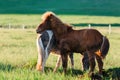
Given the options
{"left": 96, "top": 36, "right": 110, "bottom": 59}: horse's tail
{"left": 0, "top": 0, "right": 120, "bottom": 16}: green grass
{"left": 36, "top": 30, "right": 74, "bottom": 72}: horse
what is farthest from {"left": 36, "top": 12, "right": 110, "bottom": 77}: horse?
{"left": 0, "top": 0, "right": 120, "bottom": 16}: green grass

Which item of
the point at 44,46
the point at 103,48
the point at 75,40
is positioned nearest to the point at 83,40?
the point at 75,40

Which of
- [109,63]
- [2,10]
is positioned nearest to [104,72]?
[109,63]

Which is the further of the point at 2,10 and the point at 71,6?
the point at 71,6

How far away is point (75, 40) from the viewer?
12742 millimetres

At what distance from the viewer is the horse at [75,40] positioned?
1269 centimetres

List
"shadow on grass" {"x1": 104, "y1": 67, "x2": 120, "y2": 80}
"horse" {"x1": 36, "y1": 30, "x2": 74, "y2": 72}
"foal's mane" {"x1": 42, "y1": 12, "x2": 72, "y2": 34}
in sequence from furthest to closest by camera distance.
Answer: "horse" {"x1": 36, "y1": 30, "x2": 74, "y2": 72} → "foal's mane" {"x1": 42, "y1": 12, "x2": 72, "y2": 34} → "shadow on grass" {"x1": 104, "y1": 67, "x2": 120, "y2": 80}

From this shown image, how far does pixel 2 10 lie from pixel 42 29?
113 m

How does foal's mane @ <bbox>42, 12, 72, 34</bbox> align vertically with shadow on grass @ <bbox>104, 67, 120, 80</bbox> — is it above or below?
above

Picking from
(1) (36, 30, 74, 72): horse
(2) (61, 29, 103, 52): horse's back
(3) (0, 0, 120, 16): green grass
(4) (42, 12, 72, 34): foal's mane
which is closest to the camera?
(2) (61, 29, 103, 52): horse's back

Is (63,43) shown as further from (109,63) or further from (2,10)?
(2,10)

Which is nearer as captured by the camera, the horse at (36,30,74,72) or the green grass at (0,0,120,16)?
the horse at (36,30,74,72)

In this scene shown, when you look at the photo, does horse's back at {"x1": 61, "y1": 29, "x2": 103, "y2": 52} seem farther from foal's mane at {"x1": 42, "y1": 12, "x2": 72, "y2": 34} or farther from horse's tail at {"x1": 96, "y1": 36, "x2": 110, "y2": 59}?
foal's mane at {"x1": 42, "y1": 12, "x2": 72, "y2": 34}

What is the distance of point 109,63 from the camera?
55.7 feet

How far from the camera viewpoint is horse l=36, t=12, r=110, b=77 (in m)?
12.7
